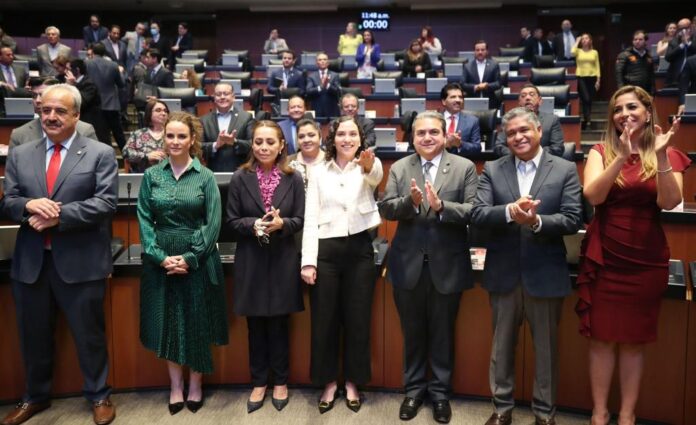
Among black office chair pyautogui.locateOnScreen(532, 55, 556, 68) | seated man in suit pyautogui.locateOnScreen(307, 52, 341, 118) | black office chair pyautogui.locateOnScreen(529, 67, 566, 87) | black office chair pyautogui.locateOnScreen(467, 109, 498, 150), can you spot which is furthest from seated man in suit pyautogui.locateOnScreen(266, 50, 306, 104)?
black office chair pyautogui.locateOnScreen(532, 55, 556, 68)

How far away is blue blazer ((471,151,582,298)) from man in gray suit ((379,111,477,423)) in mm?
115

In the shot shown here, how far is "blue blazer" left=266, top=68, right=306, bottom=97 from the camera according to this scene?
8.25 metres

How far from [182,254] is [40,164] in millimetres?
707

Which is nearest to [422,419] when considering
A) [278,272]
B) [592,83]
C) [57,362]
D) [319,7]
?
[278,272]

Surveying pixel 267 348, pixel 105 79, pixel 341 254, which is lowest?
pixel 267 348

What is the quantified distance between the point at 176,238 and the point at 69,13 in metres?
14.1

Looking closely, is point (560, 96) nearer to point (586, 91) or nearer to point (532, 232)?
point (586, 91)

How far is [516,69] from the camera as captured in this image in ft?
34.1

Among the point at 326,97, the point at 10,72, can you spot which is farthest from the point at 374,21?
the point at 10,72

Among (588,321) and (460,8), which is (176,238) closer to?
(588,321)

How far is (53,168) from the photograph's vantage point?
9.11 ft

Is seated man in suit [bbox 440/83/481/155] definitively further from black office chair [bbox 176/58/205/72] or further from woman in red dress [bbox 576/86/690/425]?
black office chair [bbox 176/58/205/72]

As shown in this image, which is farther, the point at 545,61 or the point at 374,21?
the point at 374,21

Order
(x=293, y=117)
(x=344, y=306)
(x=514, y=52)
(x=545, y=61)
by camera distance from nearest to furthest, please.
→ (x=344, y=306) < (x=293, y=117) < (x=545, y=61) < (x=514, y=52)
